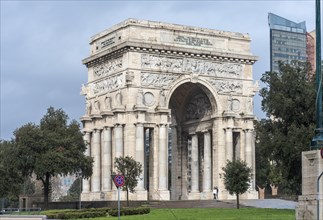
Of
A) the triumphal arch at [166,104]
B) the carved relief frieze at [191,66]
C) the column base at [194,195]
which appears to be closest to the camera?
the triumphal arch at [166,104]

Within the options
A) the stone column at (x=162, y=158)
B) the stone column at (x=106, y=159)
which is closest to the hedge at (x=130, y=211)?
the stone column at (x=162, y=158)

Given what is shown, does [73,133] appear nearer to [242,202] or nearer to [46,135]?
[46,135]

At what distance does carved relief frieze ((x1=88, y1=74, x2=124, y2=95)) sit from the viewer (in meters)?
78.9

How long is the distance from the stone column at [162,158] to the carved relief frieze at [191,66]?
6.83 metres

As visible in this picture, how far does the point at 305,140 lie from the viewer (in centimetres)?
4941

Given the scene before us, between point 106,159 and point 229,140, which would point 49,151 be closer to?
point 106,159

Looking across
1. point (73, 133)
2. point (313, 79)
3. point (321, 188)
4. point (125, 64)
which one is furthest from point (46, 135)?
point (321, 188)

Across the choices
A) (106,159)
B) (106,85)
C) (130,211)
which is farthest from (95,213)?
(106,85)

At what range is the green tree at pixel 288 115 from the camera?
50469 mm

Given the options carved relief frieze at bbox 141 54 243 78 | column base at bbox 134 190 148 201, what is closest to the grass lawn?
column base at bbox 134 190 148 201

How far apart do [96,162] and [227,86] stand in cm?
1771

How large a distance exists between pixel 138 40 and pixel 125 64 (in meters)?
2.99

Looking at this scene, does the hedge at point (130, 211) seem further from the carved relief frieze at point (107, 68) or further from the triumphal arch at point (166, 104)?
the carved relief frieze at point (107, 68)

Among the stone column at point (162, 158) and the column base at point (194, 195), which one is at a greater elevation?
the stone column at point (162, 158)
